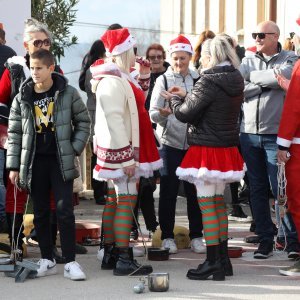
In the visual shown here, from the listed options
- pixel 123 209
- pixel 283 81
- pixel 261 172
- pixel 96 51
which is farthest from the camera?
pixel 96 51

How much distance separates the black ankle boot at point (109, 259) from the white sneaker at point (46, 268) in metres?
0.45

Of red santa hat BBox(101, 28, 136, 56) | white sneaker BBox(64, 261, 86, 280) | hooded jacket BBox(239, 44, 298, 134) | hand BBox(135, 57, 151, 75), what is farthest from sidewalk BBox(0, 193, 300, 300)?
hand BBox(135, 57, 151, 75)

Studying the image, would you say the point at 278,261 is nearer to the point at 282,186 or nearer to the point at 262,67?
the point at 282,186

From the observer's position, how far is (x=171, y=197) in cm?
1027

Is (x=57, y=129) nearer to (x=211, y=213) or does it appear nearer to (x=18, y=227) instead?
(x=18, y=227)

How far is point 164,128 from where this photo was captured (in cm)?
1019

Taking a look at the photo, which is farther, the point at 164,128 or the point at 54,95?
the point at 164,128

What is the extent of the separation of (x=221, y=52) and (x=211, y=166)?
938 mm

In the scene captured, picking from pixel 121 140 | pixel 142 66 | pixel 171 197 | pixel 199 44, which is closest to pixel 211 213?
pixel 121 140

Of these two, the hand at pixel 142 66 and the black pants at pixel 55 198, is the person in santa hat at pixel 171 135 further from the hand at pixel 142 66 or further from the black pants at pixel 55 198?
the black pants at pixel 55 198

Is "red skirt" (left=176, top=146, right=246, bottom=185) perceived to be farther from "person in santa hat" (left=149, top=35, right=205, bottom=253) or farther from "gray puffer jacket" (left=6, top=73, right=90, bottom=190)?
"person in santa hat" (left=149, top=35, right=205, bottom=253)

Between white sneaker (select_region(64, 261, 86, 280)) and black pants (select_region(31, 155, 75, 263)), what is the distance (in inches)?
2.8

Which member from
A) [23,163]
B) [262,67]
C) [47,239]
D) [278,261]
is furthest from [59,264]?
[262,67]

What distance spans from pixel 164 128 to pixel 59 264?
5.49 feet
